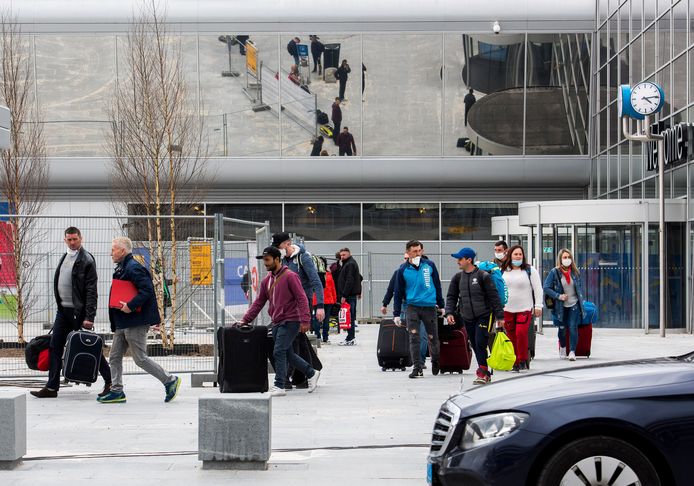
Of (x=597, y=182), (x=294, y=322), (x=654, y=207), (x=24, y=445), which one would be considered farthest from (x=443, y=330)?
(x=597, y=182)

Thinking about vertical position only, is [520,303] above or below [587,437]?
above

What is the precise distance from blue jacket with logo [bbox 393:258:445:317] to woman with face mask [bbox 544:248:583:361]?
315 cm

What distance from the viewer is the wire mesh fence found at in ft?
47.2

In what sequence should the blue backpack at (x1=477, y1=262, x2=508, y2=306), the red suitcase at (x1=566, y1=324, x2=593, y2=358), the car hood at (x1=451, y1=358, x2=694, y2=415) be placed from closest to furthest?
1. the car hood at (x1=451, y1=358, x2=694, y2=415)
2. the blue backpack at (x1=477, y1=262, x2=508, y2=306)
3. the red suitcase at (x1=566, y1=324, x2=593, y2=358)

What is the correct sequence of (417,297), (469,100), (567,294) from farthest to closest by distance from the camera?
(469,100) → (567,294) → (417,297)

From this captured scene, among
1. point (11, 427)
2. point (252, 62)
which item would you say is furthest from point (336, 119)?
point (11, 427)

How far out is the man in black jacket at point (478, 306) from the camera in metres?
13.6

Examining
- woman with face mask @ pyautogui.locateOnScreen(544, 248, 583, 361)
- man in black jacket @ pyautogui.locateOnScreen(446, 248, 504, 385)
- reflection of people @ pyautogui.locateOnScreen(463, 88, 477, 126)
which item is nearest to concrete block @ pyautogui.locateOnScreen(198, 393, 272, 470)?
man in black jacket @ pyautogui.locateOnScreen(446, 248, 504, 385)

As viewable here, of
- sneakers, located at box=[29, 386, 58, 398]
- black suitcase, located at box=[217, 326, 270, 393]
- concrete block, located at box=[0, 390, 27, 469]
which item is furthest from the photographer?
sneakers, located at box=[29, 386, 58, 398]

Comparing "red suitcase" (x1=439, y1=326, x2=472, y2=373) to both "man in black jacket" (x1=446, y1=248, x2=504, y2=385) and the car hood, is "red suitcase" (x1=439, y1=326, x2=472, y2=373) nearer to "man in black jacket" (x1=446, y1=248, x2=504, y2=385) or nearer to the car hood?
"man in black jacket" (x1=446, y1=248, x2=504, y2=385)

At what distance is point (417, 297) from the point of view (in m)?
14.4

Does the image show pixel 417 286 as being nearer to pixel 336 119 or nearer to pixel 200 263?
pixel 200 263

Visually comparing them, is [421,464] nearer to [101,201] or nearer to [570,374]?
[570,374]

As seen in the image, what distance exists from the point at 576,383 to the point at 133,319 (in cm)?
651
